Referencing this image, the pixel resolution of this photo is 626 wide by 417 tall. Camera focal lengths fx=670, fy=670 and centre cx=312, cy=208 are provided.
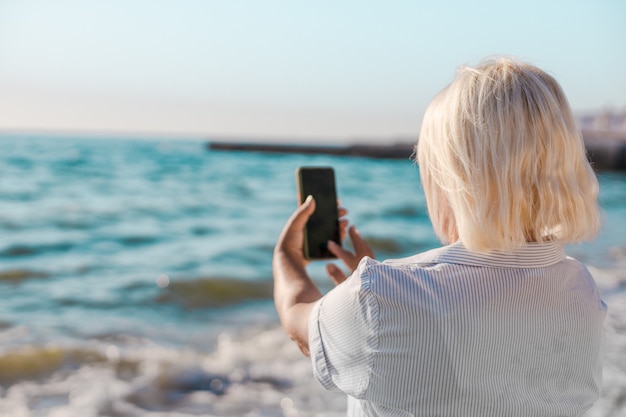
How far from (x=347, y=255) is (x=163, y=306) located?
13.7 ft

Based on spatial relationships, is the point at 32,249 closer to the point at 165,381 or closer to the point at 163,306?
the point at 163,306

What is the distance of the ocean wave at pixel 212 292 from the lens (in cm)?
599

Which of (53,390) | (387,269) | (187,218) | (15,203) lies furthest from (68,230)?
(387,269)

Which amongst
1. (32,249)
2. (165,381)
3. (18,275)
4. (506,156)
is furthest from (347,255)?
(32,249)

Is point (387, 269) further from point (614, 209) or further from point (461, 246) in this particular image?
point (614, 209)

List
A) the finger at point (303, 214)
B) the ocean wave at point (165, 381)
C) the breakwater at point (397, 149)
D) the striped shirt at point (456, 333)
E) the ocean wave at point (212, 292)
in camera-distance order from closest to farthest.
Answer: the striped shirt at point (456, 333) < the finger at point (303, 214) < the ocean wave at point (165, 381) < the ocean wave at point (212, 292) < the breakwater at point (397, 149)

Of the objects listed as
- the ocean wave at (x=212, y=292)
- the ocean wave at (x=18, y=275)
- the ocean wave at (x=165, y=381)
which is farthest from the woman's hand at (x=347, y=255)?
the ocean wave at (x=18, y=275)

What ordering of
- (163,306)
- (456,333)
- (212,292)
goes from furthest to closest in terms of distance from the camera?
(212,292) < (163,306) < (456,333)

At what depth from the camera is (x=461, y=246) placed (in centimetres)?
133

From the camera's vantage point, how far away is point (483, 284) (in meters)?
1.30

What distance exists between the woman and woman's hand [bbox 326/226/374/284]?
51 cm

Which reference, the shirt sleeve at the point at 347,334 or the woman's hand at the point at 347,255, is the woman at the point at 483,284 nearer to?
the shirt sleeve at the point at 347,334

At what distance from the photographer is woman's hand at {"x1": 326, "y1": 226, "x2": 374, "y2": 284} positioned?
75.5 inches

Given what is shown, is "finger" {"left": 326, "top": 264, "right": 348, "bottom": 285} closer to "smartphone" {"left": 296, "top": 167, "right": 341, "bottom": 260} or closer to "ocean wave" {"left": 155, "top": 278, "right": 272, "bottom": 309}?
"smartphone" {"left": 296, "top": 167, "right": 341, "bottom": 260}
